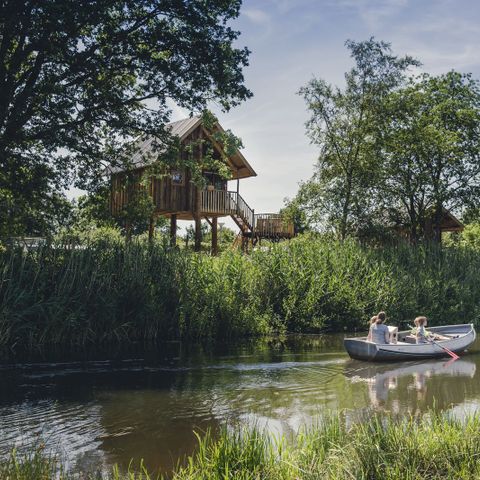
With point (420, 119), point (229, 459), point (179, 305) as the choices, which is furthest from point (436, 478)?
point (420, 119)

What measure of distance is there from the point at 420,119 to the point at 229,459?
3154 centimetres

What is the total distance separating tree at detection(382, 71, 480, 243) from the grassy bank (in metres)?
7.59

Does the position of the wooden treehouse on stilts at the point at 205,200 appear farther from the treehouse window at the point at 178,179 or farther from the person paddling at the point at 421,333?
the person paddling at the point at 421,333

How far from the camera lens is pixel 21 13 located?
17.9 m

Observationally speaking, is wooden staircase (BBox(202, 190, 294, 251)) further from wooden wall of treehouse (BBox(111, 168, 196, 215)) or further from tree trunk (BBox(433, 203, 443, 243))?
tree trunk (BBox(433, 203, 443, 243))

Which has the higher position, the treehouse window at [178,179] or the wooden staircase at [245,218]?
the treehouse window at [178,179]

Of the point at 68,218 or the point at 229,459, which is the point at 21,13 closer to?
the point at 68,218

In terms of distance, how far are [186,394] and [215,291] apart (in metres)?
8.10

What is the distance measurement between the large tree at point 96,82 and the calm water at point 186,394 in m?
7.59

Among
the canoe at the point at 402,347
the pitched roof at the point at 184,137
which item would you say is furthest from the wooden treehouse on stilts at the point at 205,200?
the canoe at the point at 402,347

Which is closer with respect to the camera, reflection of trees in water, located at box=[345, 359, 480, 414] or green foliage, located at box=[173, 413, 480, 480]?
green foliage, located at box=[173, 413, 480, 480]

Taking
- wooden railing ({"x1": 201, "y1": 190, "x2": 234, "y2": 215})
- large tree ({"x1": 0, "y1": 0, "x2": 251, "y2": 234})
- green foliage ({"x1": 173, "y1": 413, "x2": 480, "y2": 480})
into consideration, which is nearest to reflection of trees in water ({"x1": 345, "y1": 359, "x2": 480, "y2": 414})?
green foliage ({"x1": 173, "y1": 413, "x2": 480, "y2": 480})

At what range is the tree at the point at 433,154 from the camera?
3328 cm

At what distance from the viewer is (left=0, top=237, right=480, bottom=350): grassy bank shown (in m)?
16.8
